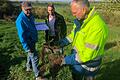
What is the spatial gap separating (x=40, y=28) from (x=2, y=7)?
13431mm

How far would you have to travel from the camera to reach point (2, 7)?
911 inches

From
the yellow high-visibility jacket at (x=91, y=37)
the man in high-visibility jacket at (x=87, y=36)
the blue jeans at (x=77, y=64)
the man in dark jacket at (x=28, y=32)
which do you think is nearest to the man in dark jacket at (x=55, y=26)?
the man in dark jacket at (x=28, y=32)

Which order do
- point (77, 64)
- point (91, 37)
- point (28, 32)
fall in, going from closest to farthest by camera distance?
point (91, 37) → point (77, 64) → point (28, 32)

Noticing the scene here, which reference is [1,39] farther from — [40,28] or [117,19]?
[117,19]

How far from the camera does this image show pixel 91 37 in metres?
5.81

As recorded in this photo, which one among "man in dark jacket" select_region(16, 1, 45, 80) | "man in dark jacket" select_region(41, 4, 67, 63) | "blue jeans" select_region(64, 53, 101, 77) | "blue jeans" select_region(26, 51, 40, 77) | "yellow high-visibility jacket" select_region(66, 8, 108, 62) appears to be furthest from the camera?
"man in dark jacket" select_region(41, 4, 67, 63)

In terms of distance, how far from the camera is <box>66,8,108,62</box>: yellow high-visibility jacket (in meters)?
5.83

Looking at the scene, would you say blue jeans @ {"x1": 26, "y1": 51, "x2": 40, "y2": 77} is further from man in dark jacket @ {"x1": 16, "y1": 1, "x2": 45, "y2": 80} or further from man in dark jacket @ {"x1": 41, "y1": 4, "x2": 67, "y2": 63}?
man in dark jacket @ {"x1": 41, "y1": 4, "x2": 67, "y2": 63}

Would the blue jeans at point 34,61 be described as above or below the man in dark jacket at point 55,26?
below

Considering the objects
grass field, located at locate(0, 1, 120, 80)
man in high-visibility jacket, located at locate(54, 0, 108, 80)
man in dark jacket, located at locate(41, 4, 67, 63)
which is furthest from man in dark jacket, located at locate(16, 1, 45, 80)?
man in high-visibility jacket, located at locate(54, 0, 108, 80)

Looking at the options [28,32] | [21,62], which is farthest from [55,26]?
[21,62]

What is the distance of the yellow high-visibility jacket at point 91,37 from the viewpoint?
229 inches

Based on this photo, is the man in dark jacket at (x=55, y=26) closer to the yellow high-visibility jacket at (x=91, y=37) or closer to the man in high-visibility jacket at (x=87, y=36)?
the man in high-visibility jacket at (x=87, y=36)

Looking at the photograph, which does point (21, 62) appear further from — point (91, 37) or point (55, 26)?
point (91, 37)
